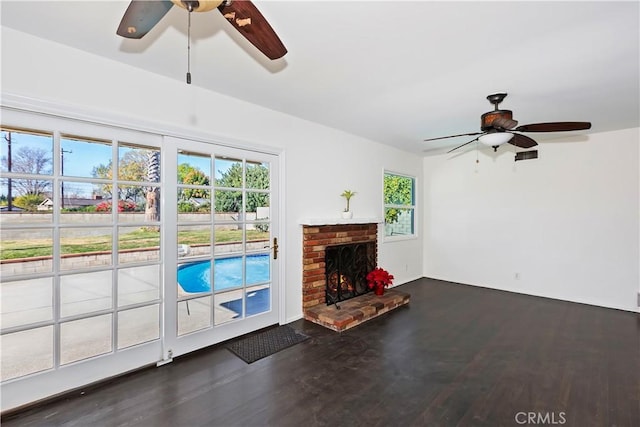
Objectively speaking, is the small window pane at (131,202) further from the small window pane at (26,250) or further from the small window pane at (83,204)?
the small window pane at (26,250)

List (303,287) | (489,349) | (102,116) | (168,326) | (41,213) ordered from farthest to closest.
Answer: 1. (303,287)
2. (489,349)
3. (168,326)
4. (102,116)
5. (41,213)

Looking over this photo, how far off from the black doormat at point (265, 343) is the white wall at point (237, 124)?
0.36 m

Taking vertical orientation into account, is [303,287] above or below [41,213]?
below

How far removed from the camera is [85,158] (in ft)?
7.73

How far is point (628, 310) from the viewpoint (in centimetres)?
416

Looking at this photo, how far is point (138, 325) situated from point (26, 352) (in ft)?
2.31

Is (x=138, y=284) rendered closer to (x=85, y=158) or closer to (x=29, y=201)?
(x=29, y=201)

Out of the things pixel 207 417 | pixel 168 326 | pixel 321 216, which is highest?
pixel 321 216

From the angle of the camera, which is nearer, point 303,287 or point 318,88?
point 318,88

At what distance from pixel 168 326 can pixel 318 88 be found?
2.65m

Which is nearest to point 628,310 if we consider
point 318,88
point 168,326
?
point 318,88

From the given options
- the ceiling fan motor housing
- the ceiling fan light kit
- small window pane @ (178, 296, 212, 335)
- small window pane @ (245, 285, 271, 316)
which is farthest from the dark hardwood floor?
the ceiling fan motor housing

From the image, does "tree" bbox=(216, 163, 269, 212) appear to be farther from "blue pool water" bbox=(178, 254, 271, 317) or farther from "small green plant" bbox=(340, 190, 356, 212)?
"small green plant" bbox=(340, 190, 356, 212)

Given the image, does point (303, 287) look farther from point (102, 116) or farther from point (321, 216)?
point (102, 116)
